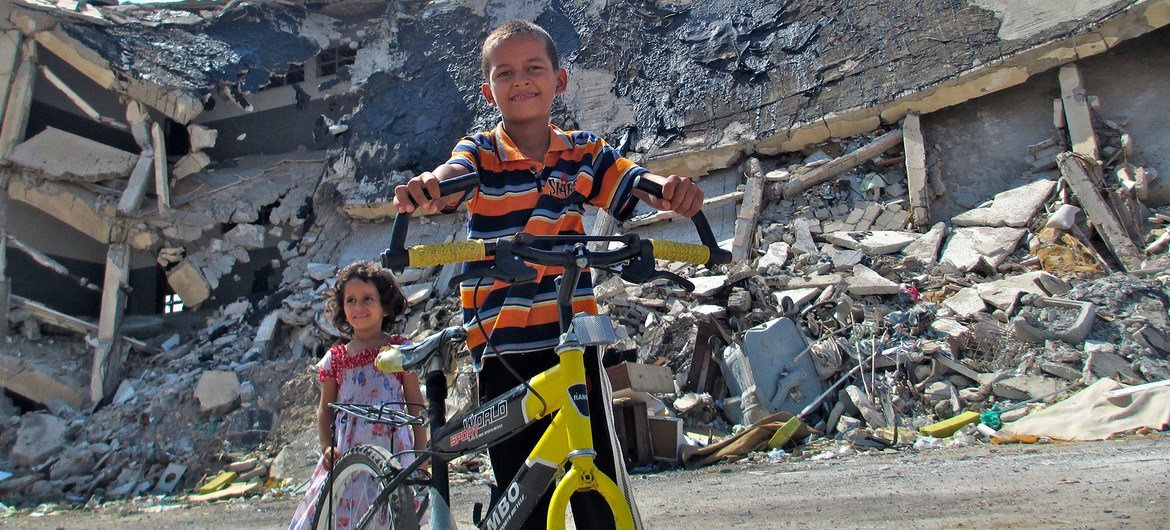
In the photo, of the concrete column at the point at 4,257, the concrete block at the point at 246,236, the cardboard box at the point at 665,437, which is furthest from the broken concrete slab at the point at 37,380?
the cardboard box at the point at 665,437

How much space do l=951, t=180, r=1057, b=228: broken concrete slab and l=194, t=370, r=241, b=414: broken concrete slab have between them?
727cm

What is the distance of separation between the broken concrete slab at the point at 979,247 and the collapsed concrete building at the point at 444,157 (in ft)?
0.09

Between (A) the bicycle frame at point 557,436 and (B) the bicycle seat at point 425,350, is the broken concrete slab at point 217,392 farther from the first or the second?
(A) the bicycle frame at point 557,436

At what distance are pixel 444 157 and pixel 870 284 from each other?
5.72m

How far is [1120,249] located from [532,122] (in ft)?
18.7

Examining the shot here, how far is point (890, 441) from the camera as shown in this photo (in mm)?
4355

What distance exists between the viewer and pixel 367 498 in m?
2.12

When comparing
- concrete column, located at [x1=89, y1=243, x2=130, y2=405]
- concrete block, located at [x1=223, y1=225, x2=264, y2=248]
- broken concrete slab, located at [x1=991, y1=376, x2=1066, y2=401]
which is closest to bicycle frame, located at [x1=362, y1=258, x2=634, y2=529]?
broken concrete slab, located at [x1=991, y1=376, x2=1066, y2=401]

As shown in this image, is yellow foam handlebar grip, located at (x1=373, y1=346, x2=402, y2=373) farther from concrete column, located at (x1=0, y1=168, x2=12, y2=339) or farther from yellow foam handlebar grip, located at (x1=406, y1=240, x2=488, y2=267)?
concrete column, located at (x1=0, y1=168, x2=12, y2=339)

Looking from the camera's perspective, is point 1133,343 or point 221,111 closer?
point 1133,343

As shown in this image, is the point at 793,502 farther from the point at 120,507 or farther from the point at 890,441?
the point at 120,507

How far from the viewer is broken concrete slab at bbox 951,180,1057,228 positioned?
609cm

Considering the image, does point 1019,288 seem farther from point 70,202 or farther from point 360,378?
point 70,202

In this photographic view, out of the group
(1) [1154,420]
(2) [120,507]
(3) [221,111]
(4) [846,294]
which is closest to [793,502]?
(1) [1154,420]
